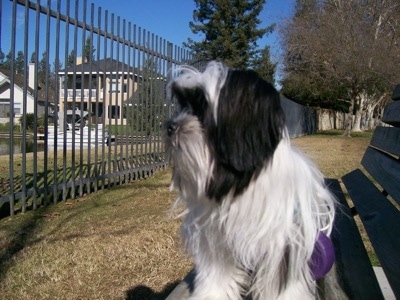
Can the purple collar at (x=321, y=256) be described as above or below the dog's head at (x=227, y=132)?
below

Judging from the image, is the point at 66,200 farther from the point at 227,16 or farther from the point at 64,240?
the point at 227,16

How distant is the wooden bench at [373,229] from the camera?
1676mm

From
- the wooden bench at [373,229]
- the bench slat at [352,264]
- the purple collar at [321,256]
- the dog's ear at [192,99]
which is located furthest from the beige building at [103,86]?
the purple collar at [321,256]

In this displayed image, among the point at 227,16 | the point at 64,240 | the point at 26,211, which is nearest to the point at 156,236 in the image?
the point at 64,240

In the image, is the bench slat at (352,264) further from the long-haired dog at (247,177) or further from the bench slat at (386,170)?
the bench slat at (386,170)

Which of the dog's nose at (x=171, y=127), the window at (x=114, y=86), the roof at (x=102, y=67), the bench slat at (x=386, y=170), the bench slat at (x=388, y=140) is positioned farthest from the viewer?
the window at (x=114, y=86)

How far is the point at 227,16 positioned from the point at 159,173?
29.9 m

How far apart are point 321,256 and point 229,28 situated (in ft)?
119

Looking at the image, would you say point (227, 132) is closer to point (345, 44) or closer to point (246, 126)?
point (246, 126)

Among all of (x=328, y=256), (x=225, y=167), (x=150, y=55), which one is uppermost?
(x=150, y=55)

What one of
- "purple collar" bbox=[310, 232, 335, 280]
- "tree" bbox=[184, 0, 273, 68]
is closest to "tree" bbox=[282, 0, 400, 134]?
"tree" bbox=[184, 0, 273, 68]

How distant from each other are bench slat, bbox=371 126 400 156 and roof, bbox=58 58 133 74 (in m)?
4.14

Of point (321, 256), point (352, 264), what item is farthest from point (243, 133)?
point (352, 264)

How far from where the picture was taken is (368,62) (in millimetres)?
22922
